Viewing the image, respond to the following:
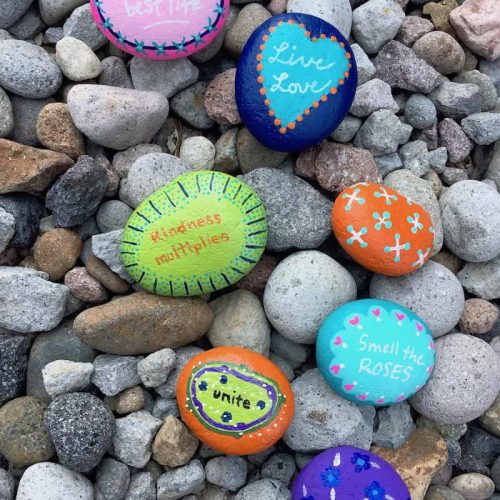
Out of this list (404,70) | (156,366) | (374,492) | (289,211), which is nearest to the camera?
(374,492)

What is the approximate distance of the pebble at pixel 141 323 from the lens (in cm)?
139

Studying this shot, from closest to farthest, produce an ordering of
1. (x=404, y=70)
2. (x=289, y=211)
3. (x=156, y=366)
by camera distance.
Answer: (x=156, y=366)
(x=289, y=211)
(x=404, y=70)

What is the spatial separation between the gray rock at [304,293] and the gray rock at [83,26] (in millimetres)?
759

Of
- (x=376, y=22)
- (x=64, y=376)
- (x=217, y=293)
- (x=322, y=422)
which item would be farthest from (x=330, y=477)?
(x=376, y=22)

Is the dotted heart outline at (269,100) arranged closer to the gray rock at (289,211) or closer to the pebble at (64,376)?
the gray rock at (289,211)

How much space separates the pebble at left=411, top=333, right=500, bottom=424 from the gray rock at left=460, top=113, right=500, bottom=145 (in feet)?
1.75

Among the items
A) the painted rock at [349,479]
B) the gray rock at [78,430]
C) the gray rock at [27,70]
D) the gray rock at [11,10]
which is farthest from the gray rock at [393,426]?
the gray rock at [11,10]

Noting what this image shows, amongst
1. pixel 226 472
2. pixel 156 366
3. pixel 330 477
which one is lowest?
pixel 226 472

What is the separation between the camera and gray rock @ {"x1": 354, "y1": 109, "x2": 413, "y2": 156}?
1.57 m

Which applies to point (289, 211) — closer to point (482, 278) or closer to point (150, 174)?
point (150, 174)

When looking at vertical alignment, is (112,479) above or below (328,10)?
below

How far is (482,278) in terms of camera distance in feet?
5.19

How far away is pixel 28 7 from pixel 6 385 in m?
0.96

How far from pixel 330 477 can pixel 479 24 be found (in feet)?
4.02
